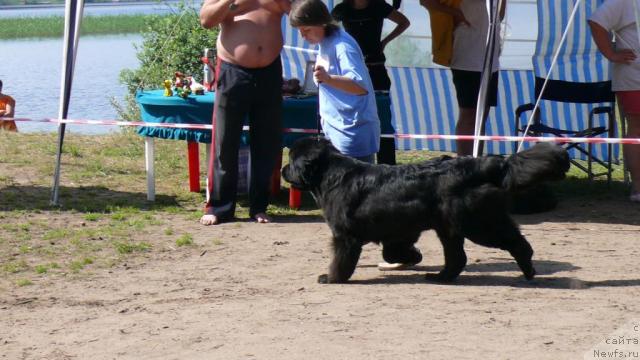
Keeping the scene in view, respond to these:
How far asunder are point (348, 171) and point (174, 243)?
184cm

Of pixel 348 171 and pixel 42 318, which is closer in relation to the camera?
pixel 42 318

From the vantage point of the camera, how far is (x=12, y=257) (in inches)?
278

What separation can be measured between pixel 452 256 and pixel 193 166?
138 inches

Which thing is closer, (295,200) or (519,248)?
(519,248)

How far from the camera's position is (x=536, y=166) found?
5.84 meters

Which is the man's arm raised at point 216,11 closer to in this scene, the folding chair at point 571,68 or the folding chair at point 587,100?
the folding chair at point 587,100

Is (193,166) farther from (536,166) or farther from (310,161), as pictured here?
(536,166)

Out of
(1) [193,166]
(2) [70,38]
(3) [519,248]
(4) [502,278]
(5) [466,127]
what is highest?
(2) [70,38]

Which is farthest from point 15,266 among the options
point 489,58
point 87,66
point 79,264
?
point 87,66

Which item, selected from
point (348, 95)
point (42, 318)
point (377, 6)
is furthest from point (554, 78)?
point (42, 318)

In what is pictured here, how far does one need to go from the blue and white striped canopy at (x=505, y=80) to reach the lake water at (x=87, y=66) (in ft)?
1.23

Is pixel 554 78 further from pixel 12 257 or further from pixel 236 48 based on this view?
pixel 12 257

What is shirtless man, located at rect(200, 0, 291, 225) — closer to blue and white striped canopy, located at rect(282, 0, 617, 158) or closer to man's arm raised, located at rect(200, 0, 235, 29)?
man's arm raised, located at rect(200, 0, 235, 29)

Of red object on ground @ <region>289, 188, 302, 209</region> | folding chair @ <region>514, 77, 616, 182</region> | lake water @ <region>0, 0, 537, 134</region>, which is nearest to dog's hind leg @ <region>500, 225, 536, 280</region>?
red object on ground @ <region>289, 188, 302, 209</region>
